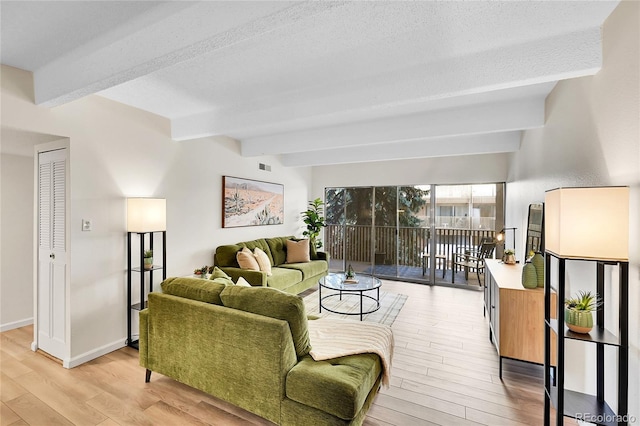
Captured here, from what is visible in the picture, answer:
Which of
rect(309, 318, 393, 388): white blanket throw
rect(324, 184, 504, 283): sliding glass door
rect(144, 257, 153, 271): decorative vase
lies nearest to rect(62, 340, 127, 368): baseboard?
rect(144, 257, 153, 271): decorative vase

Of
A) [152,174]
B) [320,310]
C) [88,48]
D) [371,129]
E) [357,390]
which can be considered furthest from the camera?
[320,310]

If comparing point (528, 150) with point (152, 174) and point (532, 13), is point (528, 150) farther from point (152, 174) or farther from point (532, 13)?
point (152, 174)

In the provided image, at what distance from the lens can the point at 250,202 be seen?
16.7 feet

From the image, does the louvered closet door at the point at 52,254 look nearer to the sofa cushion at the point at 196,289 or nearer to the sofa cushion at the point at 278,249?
the sofa cushion at the point at 196,289

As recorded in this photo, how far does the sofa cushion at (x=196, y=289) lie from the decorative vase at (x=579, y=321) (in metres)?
2.11

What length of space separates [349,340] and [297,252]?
10.8 ft

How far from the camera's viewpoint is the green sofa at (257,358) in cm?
169

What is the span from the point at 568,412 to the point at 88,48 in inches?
145

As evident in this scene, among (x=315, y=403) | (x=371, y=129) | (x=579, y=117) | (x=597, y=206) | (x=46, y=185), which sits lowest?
(x=315, y=403)

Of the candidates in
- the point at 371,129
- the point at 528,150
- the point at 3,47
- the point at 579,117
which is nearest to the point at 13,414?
the point at 3,47

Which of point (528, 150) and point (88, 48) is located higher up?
point (88, 48)

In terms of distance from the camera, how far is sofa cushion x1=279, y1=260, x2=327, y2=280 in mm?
4844

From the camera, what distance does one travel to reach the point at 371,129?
3863 mm

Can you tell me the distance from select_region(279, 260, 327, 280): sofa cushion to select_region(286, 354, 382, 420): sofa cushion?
2926 mm
